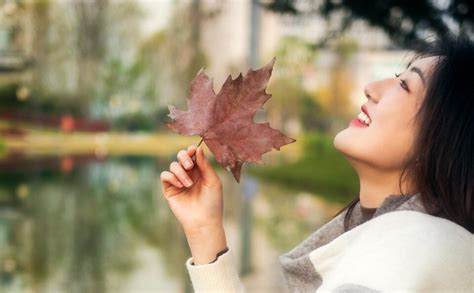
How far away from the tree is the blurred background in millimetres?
11

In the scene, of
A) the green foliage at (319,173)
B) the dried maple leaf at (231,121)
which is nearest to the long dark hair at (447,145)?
the dried maple leaf at (231,121)

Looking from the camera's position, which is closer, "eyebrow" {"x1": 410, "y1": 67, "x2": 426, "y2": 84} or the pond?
"eyebrow" {"x1": 410, "y1": 67, "x2": 426, "y2": 84}

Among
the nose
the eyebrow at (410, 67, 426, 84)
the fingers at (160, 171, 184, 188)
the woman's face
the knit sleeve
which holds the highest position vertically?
the eyebrow at (410, 67, 426, 84)

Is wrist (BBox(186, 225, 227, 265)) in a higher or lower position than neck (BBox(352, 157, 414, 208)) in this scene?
lower

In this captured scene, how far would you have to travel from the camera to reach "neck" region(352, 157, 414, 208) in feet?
4.76

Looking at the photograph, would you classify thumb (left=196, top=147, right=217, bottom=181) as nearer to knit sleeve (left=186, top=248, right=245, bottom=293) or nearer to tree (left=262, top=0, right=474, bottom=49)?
knit sleeve (left=186, top=248, right=245, bottom=293)

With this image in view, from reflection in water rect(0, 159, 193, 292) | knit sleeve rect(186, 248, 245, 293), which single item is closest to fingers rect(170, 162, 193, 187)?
knit sleeve rect(186, 248, 245, 293)

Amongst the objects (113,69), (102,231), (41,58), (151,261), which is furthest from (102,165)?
(151,261)

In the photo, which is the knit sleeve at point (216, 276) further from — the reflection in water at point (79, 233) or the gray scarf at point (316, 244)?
the reflection in water at point (79, 233)

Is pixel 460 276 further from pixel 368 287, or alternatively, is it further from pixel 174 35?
pixel 174 35

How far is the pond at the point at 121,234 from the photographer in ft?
19.7

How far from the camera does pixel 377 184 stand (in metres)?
1.47

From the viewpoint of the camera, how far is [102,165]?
23.6 metres

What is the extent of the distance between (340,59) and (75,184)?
18.7m
